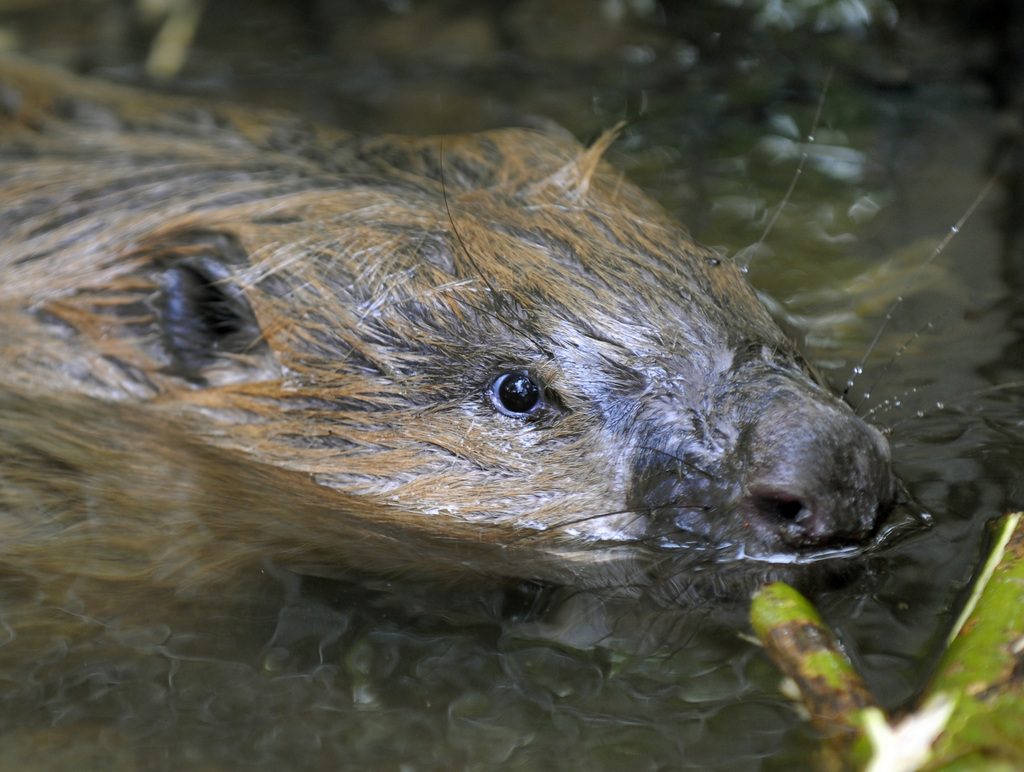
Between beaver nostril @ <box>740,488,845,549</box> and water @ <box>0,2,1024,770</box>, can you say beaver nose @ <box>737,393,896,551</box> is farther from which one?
water @ <box>0,2,1024,770</box>

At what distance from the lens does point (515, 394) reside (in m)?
2.69

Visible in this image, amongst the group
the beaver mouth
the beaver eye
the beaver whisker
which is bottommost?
the beaver mouth

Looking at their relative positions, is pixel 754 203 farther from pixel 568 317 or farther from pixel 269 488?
pixel 269 488

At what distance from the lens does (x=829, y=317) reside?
3.69 meters

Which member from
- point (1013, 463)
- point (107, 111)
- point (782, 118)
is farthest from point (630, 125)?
point (1013, 463)

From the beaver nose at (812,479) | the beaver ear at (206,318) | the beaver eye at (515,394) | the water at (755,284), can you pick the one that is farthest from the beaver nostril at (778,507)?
→ the beaver ear at (206,318)

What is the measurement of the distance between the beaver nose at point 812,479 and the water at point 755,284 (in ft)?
0.45

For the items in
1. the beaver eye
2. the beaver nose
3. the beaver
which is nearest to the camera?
the beaver nose

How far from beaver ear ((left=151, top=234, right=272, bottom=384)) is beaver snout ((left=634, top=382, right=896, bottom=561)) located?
3.43ft

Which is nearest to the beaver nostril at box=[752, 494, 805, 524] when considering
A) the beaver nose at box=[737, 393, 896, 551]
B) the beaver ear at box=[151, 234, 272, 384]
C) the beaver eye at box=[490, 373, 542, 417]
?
the beaver nose at box=[737, 393, 896, 551]

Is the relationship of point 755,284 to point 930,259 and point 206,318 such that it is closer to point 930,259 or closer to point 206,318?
point 930,259

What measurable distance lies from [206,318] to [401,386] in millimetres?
562

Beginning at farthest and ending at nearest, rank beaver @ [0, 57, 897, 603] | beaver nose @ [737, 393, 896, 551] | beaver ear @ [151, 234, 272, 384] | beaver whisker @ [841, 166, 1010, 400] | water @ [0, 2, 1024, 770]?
beaver whisker @ [841, 166, 1010, 400]
beaver ear @ [151, 234, 272, 384]
beaver @ [0, 57, 897, 603]
beaver nose @ [737, 393, 896, 551]
water @ [0, 2, 1024, 770]

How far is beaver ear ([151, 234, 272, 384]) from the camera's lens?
2.88 meters
